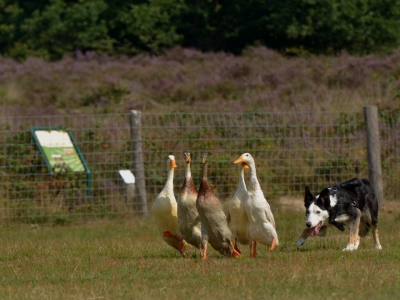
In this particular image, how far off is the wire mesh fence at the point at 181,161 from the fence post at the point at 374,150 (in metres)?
0.97

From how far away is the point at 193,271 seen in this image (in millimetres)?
8844

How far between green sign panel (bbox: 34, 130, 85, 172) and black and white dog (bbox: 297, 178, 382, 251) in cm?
699

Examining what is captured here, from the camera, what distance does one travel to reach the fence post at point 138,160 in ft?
53.2

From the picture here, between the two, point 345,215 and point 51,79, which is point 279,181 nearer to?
point 345,215

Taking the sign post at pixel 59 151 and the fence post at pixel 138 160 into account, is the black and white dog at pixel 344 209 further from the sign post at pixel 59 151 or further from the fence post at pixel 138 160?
the sign post at pixel 59 151

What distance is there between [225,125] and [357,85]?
37.3 ft

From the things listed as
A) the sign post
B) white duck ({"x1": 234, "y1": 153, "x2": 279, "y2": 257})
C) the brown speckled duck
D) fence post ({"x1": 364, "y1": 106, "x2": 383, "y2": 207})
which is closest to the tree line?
fence post ({"x1": 364, "y1": 106, "x2": 383, "y2": 207})

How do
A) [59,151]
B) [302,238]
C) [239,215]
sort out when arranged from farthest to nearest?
[59,151], [302,238], [239,215]

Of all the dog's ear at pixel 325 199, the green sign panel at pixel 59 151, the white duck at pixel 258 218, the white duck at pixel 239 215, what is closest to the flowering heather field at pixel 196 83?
the green sign panel at pixel 59 151

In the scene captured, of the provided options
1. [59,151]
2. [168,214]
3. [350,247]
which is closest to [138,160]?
[59,151]

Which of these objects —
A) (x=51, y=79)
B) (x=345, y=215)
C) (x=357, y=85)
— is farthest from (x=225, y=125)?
(x=51, y=79)

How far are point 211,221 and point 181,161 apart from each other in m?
7.59

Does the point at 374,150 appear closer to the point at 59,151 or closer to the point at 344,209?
the point at 344,209

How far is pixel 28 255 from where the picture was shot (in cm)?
1097
